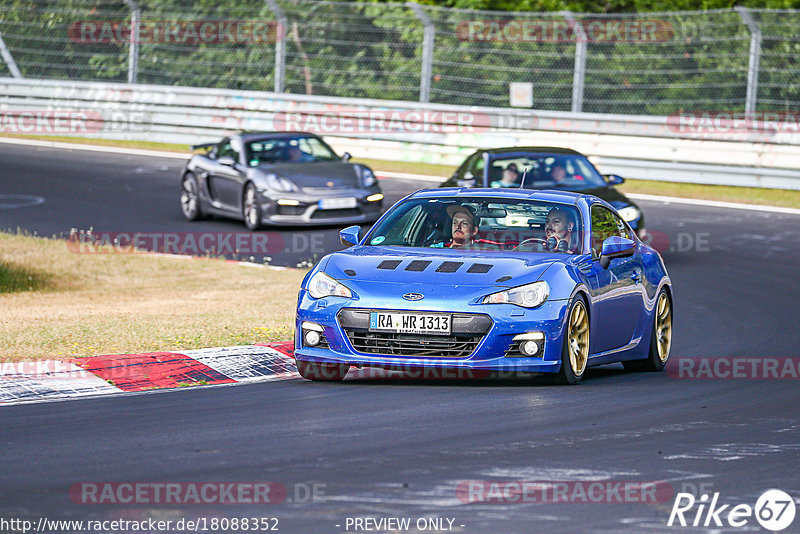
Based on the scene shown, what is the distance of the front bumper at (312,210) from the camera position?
1950 cm

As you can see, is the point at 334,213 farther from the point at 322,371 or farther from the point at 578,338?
the point at 578,338

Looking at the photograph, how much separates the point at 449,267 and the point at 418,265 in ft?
0.66

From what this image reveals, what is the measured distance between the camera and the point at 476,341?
893cm

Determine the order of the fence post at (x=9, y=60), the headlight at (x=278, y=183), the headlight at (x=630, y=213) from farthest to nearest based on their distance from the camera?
the fence post at (x=9, y=60), the headlight at (x=278, y=183), the headlight at (x=630, y=213)

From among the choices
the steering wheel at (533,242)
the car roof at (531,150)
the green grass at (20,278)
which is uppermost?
the car roof at (531,150)

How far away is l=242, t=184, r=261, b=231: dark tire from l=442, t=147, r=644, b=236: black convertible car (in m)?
3.33

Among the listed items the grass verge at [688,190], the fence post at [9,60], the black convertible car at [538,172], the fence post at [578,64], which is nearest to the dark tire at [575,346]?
the black convertible car at [538,172]

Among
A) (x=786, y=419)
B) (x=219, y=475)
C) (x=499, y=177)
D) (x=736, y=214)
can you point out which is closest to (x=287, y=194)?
(x=499, y=177)

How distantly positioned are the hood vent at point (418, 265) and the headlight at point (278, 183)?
1035cm

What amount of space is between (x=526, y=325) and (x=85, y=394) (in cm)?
274


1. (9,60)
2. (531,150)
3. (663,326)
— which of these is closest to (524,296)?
(663,326)

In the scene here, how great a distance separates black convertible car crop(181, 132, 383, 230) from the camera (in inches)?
769

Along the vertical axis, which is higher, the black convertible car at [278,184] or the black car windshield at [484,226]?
the black car windshield at [484,226]

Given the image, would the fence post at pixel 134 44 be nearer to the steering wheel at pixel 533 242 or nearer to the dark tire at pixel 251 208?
the dark tire at pixel 251 208
